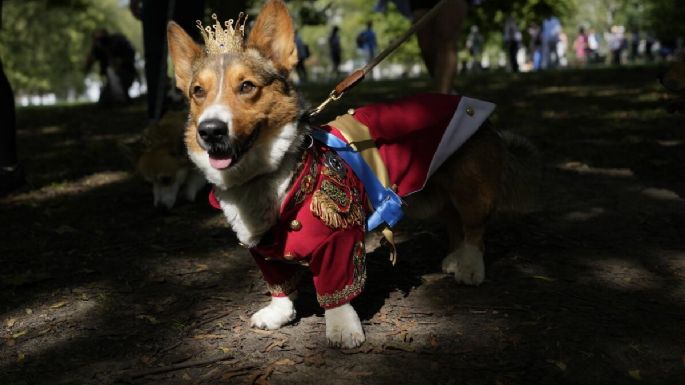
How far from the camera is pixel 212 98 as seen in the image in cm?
257

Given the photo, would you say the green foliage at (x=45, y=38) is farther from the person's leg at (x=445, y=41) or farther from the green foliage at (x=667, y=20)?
the person's leg at (x=445, y=41)

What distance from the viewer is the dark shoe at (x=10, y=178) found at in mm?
5660

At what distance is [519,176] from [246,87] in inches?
77.6

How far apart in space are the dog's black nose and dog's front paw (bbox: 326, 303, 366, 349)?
95 centimetres

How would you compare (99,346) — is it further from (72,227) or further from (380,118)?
(72,227)

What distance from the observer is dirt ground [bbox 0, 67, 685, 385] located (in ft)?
8.42

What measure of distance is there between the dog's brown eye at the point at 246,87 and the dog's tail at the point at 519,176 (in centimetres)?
176

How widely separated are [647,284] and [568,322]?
29.3 inches

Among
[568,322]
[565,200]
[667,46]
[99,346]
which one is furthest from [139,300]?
[667,46]

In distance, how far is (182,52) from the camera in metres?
2.97

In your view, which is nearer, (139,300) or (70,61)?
(139,300)

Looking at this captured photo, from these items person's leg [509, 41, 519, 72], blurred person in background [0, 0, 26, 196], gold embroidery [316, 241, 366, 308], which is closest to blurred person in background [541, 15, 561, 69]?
person's leg [509, 41, 519, 72]

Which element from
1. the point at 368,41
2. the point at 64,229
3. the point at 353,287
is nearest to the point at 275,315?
the point at 353,287

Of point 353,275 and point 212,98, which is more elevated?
point 212,98
